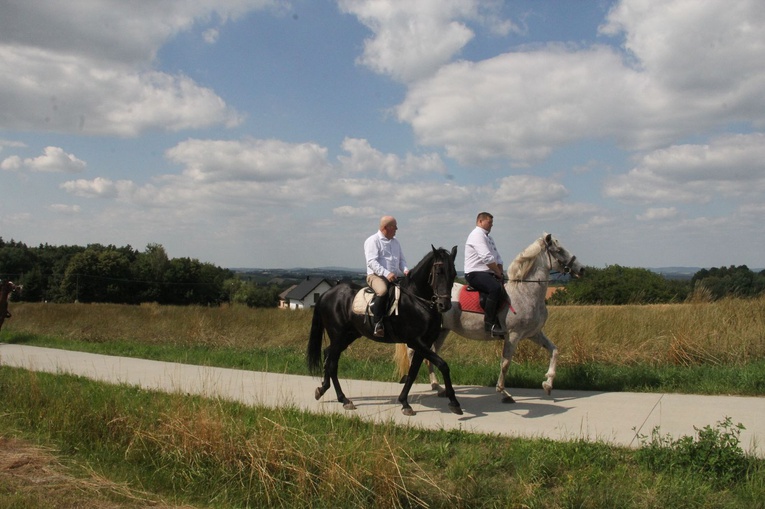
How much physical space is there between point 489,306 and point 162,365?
785cm

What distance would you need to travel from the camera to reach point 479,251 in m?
9.49

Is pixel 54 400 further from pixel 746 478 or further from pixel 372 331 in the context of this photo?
pixel 746 478

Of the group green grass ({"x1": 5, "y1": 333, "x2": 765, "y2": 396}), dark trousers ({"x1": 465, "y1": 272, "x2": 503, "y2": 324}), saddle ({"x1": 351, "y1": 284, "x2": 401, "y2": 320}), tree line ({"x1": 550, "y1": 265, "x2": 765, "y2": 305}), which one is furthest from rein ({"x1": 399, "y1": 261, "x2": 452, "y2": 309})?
tree line ({"x1": 550, "y1": 265, "x2": 765, "y2": 305})

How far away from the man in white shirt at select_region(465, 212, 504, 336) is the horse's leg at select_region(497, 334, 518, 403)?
18 centimetres

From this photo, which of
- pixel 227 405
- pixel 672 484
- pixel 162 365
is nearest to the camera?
pixel 672 484

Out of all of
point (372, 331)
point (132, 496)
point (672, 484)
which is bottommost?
point (132, 496)

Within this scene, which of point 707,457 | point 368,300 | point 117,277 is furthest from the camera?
point 117,277

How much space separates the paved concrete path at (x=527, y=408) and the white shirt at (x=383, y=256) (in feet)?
6.32

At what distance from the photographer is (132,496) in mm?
5973

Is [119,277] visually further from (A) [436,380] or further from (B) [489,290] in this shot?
(B) [489,290]

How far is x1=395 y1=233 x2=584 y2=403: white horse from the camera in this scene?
9406 mm

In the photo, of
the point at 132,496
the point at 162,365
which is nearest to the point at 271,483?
the point at 132,496

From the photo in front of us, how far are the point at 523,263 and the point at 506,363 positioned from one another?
1.66 meters

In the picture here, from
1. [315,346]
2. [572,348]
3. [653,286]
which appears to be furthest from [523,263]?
[653,286]
